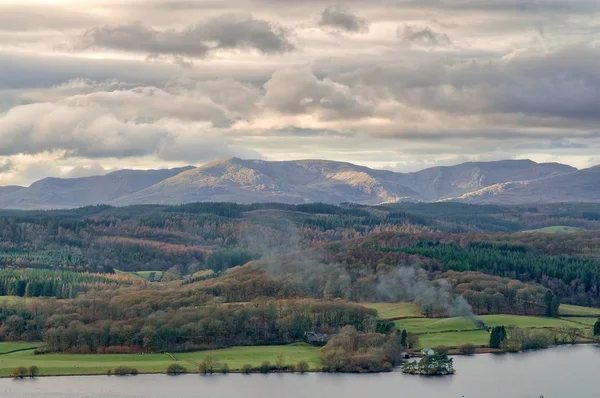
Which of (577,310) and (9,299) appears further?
(9,299)

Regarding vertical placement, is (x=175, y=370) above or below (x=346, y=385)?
above

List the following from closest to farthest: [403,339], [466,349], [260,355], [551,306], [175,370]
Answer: [175,370] < [260,355] < [403,339] < [466,349] < [551,306]

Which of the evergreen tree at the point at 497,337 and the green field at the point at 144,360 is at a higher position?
the evergreen tree at the point at 497,337

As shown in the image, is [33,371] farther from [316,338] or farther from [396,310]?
[396,310]

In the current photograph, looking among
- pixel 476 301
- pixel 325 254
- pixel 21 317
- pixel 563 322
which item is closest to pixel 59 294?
pixel 21 317

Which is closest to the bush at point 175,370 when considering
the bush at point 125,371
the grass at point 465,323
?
the bush at point 125,371

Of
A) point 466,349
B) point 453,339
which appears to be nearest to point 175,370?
point 466,349

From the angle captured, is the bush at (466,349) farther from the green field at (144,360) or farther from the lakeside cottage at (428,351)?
the green field at (144,360)
